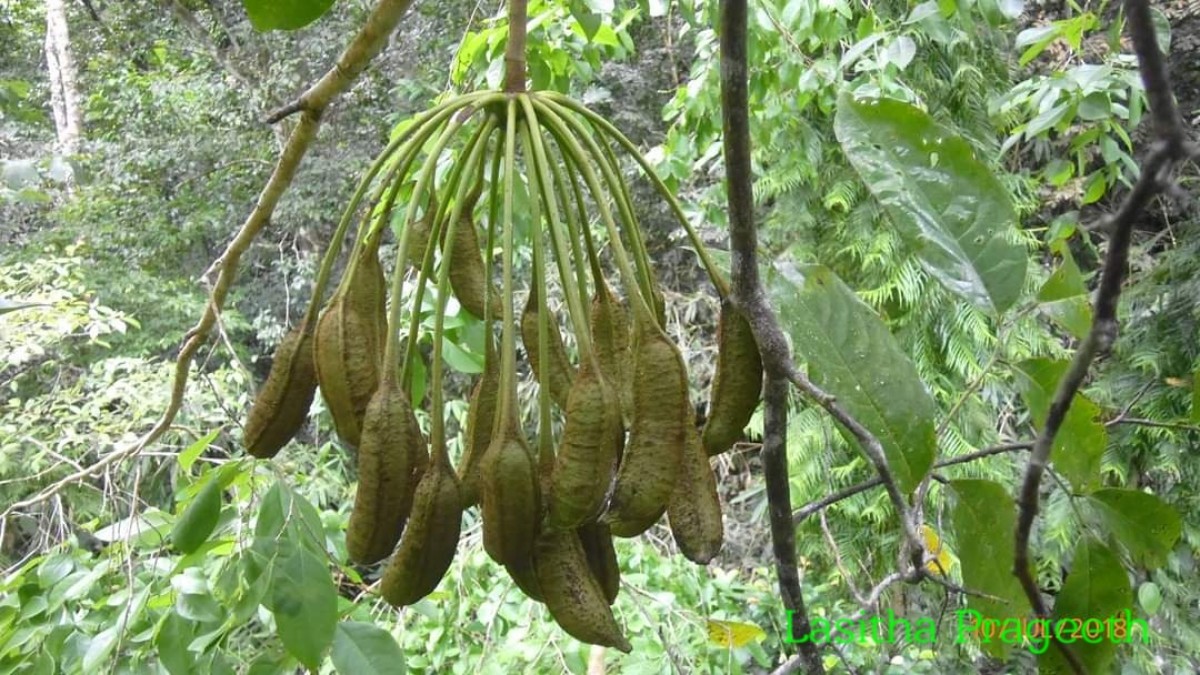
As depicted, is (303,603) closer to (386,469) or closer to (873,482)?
(386,469)

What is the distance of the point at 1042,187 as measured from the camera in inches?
134

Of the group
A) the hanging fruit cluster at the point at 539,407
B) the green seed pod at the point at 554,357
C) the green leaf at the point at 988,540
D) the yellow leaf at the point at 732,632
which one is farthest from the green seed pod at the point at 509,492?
the yellow leaf at the point at 732,632

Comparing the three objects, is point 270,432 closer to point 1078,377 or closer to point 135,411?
point 1078,377

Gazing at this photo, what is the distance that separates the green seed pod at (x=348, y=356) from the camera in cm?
43

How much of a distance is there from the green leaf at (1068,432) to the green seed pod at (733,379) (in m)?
0.14

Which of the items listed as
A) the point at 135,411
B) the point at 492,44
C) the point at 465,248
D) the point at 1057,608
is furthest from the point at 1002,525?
the point at 135,411

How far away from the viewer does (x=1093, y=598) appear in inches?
17.0

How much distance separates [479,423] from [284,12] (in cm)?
20

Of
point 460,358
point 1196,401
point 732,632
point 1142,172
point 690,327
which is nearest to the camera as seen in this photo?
point 1142,172

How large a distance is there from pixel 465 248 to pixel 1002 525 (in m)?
0.31

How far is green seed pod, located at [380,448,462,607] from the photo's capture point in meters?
0.40

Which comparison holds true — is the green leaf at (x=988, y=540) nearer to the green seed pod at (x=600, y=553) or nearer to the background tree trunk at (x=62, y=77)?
the green seed pod at (x=600, y=553)

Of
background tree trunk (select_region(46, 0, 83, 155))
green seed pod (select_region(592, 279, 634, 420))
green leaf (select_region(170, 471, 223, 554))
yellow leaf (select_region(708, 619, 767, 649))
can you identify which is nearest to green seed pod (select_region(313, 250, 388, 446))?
green seed pod (select_region(592, 279, 634, 420))

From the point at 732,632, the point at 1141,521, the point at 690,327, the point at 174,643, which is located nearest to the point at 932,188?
the point at 1141,521
